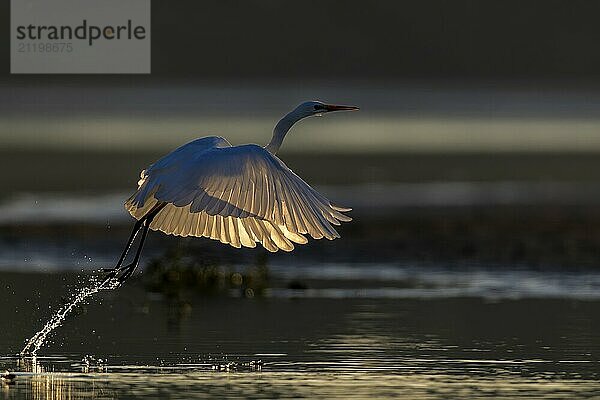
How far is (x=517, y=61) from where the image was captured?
112125 millimetres

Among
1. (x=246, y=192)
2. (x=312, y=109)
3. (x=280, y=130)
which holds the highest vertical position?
(x=312, y=109)

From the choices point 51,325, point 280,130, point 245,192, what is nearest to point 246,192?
point 245,192

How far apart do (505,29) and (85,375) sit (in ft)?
377

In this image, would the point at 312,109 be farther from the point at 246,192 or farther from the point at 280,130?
the point at 246,192

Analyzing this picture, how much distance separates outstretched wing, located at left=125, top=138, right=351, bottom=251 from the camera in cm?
1234

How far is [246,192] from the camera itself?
1259 centimetres

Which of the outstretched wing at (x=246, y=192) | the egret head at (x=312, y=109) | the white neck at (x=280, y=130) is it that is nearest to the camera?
the outstretched wing at (x=246, y=192)

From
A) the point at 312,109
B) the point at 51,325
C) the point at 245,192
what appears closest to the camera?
the point at 245,192

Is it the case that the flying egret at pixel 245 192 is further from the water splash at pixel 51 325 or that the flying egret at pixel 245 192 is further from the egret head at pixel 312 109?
the water splash at pixel 51 325

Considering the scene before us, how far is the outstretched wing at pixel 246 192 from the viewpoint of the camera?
1234 cm

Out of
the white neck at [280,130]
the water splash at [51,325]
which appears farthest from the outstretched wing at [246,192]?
the water splash at [51,325]

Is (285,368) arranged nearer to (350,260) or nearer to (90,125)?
(350,260)

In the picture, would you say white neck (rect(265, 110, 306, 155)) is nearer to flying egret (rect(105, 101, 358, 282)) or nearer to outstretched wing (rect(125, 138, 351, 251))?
flying egret (rect(105, 101, 358, 282))

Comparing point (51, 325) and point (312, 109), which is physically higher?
point (312, 109)
